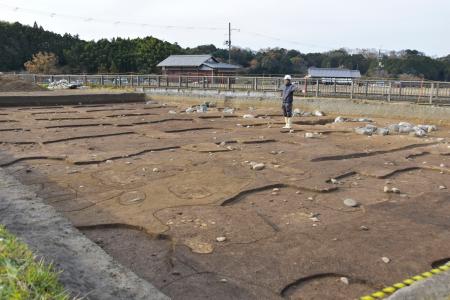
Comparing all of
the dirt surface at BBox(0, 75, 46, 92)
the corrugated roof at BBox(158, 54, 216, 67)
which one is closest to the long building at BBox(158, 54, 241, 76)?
the corrugated roof at BBox(158, 54, 216, 67)

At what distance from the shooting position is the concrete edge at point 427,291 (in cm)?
262

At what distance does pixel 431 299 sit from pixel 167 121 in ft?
39.5

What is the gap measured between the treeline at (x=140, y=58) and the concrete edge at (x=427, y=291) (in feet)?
152

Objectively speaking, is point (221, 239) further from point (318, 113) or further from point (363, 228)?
point (318, 113)

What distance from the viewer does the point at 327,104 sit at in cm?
1722

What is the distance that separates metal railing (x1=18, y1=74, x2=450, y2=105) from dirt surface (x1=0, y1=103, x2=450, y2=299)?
→ 6015mm

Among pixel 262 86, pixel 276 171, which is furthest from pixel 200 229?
pixel 262 86

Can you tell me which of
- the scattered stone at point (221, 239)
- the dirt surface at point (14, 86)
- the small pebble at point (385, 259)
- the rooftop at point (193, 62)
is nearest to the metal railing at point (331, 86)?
the dirt surface at point (14, 86)

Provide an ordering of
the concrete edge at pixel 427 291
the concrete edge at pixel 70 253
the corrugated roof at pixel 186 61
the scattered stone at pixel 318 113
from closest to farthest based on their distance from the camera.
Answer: the concrete edge at pixel 70 253, the concrete edge at pixel 427 291, the scattered stone at pixel 318 113, the corrugated roof at pixel 186 61

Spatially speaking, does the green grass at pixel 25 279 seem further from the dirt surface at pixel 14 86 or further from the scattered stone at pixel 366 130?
the dirt surface at pixel 14 86

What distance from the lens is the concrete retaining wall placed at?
14538 millimetres

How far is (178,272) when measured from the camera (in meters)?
3.50

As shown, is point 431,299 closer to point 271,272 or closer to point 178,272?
point 271,272

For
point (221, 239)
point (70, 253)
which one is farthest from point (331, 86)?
point (70, 253)
